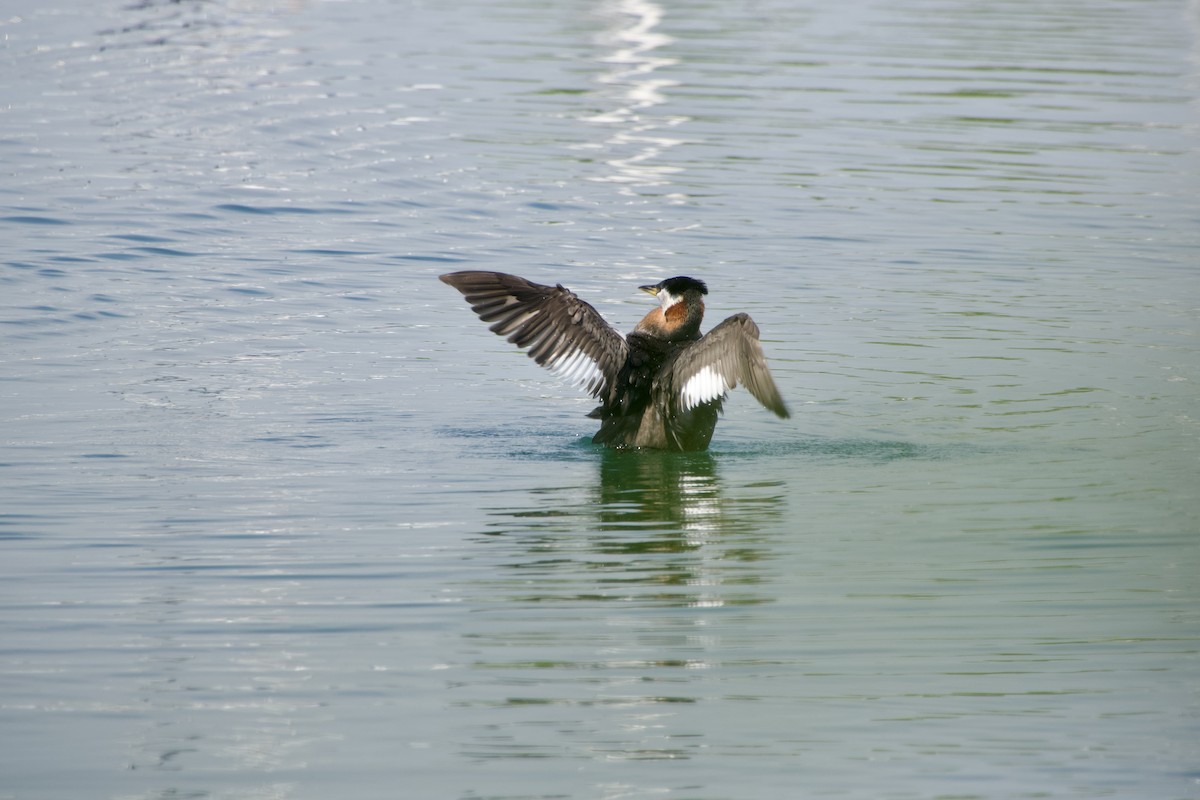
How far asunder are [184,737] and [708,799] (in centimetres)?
186

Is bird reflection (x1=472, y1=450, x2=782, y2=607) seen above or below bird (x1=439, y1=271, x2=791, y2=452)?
below

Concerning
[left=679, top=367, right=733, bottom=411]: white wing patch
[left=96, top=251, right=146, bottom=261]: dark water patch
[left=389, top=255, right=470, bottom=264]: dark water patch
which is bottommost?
[left=389, top=255, right=470, bottom=264]: dark water patch

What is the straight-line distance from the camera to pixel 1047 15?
3822 cm

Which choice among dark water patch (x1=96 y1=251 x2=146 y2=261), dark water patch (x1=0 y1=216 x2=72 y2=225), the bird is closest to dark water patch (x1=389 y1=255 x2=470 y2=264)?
dark water patch (x1=96 y1=251 x2=146 y2=261)

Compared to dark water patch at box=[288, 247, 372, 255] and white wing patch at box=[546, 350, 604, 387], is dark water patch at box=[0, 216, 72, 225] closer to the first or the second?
dark water patch at box=[288, 247, 372, 255]

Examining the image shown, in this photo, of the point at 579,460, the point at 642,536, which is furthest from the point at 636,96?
the point at 642,536

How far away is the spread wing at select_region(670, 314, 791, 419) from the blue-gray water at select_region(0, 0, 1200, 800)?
0.58 metres

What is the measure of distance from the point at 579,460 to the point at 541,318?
3.15 ft

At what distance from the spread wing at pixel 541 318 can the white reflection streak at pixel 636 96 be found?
31.7 feet

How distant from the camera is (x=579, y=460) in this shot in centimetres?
1065

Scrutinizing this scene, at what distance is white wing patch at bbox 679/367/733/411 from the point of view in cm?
991

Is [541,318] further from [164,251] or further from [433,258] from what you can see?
[164,251]

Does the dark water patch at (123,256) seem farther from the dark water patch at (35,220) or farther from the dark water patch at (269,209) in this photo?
the dark water patch at (269,209)

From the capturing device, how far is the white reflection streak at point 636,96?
21234 millimetres
